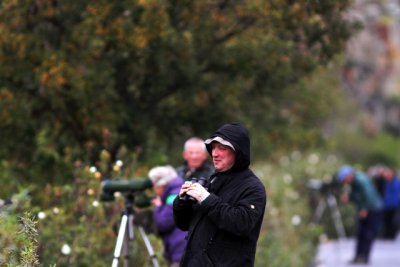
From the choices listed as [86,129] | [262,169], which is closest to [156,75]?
[86,129]

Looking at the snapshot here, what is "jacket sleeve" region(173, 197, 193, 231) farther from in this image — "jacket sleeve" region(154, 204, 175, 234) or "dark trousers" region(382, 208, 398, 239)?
"dark trousers" region(382, 208, 398, 239)

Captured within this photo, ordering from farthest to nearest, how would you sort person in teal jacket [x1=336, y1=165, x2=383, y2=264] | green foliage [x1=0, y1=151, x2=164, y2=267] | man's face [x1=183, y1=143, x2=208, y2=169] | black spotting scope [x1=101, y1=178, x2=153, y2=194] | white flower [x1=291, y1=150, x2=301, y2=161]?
white flower [x1=291, y1=150, x2=301, y2=161] < person in teal jacket [x1=336, y1=165, x2=383, y2=264] < green foliage [x1=0, y1=151, x2=164, y2=267] < man's face [x1=183, y1=143, x2=208, y2=169] < black spotting scope [x1=101, y1=178, x2=153, y2=194]

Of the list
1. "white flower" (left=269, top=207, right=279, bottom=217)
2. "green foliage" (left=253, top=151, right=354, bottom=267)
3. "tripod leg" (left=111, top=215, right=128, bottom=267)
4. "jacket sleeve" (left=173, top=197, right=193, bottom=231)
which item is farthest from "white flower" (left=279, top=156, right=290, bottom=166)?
"jacket sleeve" (left=173, top=197, right=193, bottom=231)

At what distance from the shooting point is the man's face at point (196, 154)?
9.16 meters

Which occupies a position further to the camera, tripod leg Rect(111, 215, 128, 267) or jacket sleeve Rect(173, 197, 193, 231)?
tripod leg Rect(111, 215, 128, 267)

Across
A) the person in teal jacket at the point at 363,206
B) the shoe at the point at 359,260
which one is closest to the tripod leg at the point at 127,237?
the person in teal jacket at the point at 363,206

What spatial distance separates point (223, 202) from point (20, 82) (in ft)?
A: 22.7

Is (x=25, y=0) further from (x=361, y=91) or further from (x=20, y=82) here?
(x=361, y=91)

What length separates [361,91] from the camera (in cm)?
4291

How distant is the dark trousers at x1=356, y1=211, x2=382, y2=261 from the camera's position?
18547 millimetres

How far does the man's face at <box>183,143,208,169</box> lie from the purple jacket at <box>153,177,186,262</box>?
1.04 ft

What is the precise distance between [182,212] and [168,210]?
7.47 feet

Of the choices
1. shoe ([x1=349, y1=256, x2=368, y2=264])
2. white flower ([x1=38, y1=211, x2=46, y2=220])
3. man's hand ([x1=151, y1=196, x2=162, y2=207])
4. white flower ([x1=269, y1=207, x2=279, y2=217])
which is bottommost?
man's hand ([x1=151, y1=196, x2=162, y2=207])

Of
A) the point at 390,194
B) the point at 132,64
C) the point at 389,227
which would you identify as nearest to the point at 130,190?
the point at 132,64
